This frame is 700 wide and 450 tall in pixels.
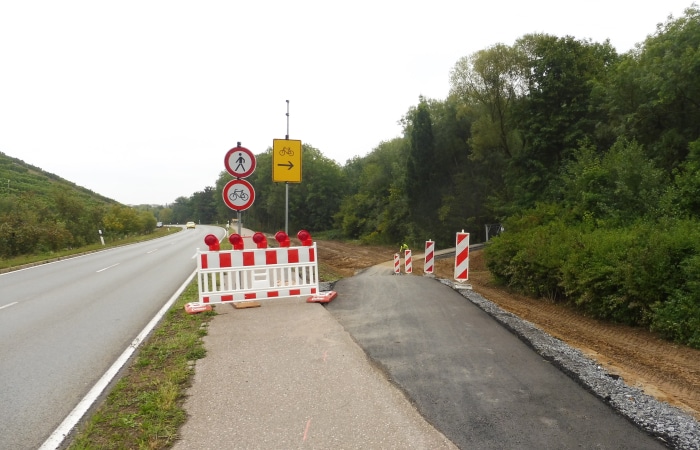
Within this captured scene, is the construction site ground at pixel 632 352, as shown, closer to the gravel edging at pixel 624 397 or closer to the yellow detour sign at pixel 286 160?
the gravel edging at pixel 624 397

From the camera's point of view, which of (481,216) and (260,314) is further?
(481,216)

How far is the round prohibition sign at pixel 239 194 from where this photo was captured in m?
8.95

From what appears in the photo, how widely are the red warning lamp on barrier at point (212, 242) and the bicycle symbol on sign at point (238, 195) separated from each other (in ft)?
3.75

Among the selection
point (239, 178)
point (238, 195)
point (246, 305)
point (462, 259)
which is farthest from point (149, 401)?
point (462, 259)

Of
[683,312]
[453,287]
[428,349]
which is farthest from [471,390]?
[453,287]

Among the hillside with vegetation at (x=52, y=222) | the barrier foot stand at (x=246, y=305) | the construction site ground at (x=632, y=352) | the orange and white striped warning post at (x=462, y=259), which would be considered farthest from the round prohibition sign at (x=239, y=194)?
the hillside with vegetation at (x=52, y=222)

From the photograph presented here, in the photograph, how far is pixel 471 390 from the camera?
4066 millimetres

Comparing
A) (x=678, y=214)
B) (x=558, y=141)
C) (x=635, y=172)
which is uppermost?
(x=558, y=141)

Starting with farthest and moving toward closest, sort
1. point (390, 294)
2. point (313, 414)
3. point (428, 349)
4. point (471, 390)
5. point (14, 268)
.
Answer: point (14, 268) → point (390, 294) → point (428, 349) → point (471, 390) → point (313, 414)

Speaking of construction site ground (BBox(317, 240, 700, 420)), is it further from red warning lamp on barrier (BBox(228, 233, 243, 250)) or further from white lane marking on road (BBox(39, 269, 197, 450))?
red warning lamp on barrier (BBox(228, 233, 243, 250))

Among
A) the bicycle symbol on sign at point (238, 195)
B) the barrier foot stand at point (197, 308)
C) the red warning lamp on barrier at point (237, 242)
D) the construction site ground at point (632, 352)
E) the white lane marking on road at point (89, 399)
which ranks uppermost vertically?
the bicycle symbol on sign at point (238, 195)

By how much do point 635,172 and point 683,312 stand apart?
25.7ft

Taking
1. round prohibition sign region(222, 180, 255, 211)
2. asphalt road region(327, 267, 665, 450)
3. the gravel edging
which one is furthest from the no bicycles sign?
the gravel edging

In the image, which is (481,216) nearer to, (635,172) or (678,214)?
(635,172)
